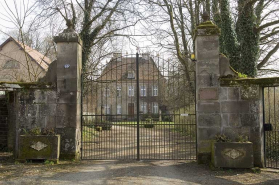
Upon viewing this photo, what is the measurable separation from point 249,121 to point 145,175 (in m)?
3.05

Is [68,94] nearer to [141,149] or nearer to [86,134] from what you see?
[141,149]

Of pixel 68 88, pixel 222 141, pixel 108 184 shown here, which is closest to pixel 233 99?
pixel 222 141

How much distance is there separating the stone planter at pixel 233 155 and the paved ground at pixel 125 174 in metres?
0.18

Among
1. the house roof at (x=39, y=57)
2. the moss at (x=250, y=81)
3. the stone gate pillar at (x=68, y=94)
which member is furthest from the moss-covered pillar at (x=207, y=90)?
the house roof at (x=39, y=57)

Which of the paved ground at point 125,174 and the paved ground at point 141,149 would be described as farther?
the paved ground at point 141,149

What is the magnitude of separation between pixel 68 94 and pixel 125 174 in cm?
282

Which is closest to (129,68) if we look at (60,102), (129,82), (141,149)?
(129,82)

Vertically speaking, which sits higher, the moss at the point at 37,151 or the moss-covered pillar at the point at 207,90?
the moss-covered pillar at the point at 207,90

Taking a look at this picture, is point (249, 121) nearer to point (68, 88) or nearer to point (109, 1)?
point (68, 88)

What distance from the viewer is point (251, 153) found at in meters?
6.48

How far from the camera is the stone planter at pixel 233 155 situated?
6.48 m

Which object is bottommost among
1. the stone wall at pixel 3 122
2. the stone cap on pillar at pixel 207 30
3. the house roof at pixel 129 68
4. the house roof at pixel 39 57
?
the stone wall at pixel 3 122

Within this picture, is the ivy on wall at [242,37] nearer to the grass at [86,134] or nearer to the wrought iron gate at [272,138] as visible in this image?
the wrought iron gate at [272,138]

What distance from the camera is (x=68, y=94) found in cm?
760
